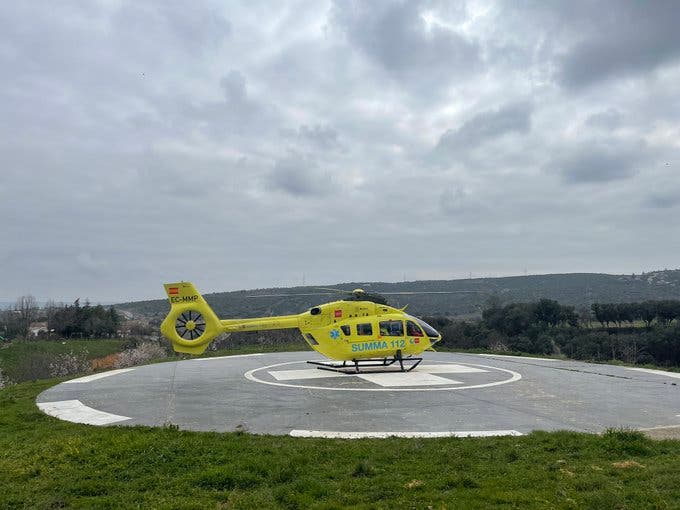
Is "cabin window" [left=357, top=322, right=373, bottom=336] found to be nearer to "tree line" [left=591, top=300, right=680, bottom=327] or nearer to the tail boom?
the tail boom

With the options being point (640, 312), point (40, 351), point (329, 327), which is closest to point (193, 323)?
point (329, 327)

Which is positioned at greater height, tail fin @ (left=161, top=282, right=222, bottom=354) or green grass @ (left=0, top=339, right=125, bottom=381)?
tail fin @ (left=161, top=282, right=222, bottom=354)

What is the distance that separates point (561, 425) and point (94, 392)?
43.9 feet

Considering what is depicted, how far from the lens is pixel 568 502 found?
580 centimetres

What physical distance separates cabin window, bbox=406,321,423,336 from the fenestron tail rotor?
26.5 feet

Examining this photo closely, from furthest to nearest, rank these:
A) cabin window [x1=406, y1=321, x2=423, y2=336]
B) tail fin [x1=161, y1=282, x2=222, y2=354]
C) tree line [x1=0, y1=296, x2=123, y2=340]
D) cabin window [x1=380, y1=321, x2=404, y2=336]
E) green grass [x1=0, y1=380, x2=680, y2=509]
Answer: tree line [x1=0, y1=296, x2=123, y2=340] → cabin window [x1=406, y1=321, x2=423, y2=336] → cabin window [x1=380, y1=321, x2=404, y2=336] → tail fin [x1=161, y1=282, x2=222, y2=354] → green grass [x1=0, y1=380, x2=680, y2=509]

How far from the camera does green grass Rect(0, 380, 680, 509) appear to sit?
6102mm

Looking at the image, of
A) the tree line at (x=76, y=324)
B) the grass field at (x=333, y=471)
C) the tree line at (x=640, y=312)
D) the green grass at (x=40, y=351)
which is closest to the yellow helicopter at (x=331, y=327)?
the grass field at (x=333, y=471)

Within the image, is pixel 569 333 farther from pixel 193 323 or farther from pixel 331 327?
pixel 193 323

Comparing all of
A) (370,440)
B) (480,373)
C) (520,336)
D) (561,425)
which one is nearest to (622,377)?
(480,373)

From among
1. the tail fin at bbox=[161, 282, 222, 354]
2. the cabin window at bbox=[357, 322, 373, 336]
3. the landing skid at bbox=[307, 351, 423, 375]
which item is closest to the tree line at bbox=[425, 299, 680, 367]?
the landing skid at bbox=[307, 351, 423, 375]

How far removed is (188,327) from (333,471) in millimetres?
13359

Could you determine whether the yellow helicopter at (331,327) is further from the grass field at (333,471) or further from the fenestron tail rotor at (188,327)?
the grass field at (333,471)

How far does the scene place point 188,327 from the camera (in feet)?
63.0
